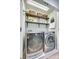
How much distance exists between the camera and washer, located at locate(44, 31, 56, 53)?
264cm

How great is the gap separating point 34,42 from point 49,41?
2.50ft

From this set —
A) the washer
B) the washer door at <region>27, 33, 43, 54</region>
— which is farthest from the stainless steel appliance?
the washer

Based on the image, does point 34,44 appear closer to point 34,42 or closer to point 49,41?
point 34,42

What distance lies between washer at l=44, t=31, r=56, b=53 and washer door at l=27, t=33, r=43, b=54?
0.76ft

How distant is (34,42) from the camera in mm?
2164

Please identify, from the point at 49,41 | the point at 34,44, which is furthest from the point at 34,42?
the point at 49,41

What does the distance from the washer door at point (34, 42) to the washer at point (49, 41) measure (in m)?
0.23

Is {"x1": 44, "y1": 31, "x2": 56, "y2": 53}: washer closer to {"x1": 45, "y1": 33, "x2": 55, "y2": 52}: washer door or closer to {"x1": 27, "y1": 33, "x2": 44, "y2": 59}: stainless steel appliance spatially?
{"x1": 45, "y1": 33, "x2": 55, "y2": 52}: washer door
